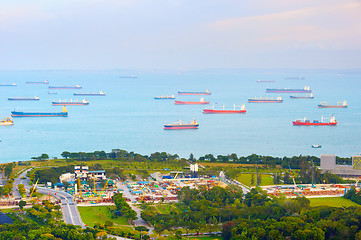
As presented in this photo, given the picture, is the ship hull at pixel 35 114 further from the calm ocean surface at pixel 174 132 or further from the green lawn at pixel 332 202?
the green lawn at pixel 332 202

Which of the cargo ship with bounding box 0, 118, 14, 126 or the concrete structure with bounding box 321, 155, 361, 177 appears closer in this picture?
the concrete structure with bounding box 321, 155, 361, 177

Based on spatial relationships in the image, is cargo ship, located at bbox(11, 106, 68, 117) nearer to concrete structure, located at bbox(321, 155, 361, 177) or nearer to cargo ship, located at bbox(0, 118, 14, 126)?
cargo ship, located at bbox(0, 118, 14, 126)

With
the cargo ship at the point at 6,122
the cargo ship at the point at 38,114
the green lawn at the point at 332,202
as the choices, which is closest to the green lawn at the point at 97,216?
the green lawn at the point at 332,202

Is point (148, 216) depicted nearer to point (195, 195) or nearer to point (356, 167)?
point (195, 195)

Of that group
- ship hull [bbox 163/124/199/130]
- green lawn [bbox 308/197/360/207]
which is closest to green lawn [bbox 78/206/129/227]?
green lawn [bbox 308/197/360/207]

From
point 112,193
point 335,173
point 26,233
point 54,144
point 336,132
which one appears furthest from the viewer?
point 336,132

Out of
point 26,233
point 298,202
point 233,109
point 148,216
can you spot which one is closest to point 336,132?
point 233,109

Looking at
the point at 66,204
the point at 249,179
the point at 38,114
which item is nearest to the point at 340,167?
the point at 249,179
